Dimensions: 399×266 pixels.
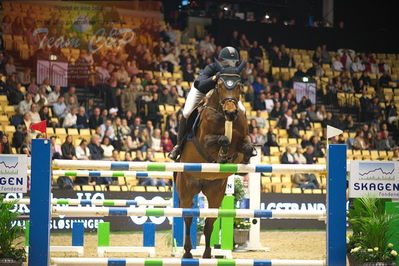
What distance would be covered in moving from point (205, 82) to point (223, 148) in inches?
34.3

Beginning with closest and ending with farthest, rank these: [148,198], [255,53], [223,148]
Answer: [223,148]
[148,198]
[255,53]

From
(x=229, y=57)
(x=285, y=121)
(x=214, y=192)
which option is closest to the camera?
(x=229, y=57)

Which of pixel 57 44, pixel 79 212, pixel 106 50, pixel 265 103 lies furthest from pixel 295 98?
pixel 79 212

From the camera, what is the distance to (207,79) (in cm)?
748

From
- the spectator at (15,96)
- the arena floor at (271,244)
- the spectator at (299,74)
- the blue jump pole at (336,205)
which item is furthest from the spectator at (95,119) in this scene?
the blue jump pole at (336,205)

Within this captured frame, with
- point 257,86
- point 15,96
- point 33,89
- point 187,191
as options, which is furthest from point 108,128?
point 187,191

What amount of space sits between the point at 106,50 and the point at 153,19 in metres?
2.15

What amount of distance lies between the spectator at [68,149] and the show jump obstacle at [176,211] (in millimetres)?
8784

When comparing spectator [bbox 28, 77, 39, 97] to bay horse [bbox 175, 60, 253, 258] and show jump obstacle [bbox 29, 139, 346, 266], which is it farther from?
show jump obstacle [bbox 29, 139, 346, 266]

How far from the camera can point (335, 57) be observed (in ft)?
77.1

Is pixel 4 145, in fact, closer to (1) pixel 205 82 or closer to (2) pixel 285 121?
(1) pixel 205 82

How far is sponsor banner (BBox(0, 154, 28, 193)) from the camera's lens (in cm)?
658

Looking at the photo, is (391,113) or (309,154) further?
(391,113)

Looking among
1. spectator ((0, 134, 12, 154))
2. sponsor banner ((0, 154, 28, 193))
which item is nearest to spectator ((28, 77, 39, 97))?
spectator ((0, 134, 12, 154))
